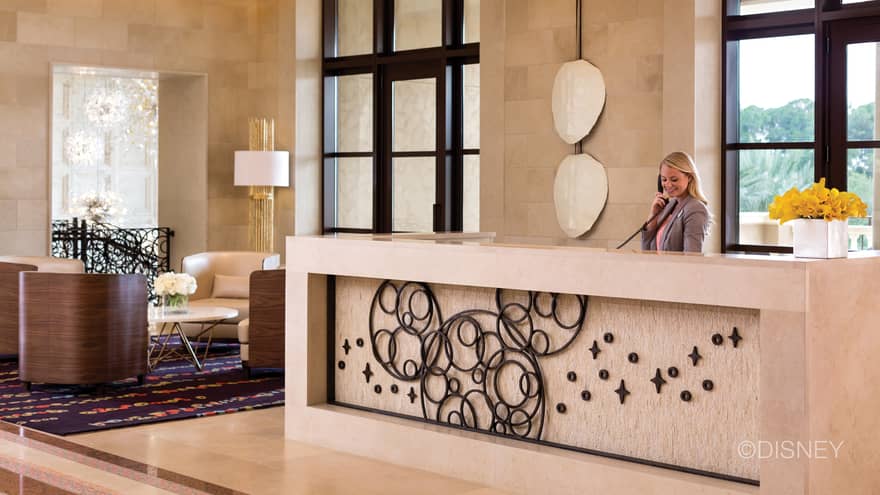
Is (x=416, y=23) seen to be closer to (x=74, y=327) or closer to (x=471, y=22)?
(x=471, y=22)

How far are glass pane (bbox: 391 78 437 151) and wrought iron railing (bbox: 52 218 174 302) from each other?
10.6 feet

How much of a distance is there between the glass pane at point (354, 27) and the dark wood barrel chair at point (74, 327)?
517 cm

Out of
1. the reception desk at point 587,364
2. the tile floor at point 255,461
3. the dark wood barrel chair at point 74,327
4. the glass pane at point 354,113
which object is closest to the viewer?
the reception desk at point 587,364

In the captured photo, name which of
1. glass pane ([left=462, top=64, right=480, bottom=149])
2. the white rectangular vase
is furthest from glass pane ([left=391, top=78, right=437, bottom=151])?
the white rectangular vase

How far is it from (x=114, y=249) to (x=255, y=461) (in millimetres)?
7633

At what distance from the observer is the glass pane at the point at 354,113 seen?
12.2 m

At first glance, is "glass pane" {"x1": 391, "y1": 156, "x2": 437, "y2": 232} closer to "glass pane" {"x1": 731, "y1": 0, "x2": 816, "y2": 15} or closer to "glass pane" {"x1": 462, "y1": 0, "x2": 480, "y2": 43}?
"glass pane" {"x1": 462, "y1": 0, "x2": 480, "y2": 43}

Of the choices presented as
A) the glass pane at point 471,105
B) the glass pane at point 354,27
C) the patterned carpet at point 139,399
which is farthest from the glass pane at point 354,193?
the patterned carpet at point 139,399

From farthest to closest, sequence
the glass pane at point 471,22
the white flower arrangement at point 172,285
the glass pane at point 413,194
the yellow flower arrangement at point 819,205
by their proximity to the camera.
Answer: the glass pane at point 413,194, the glass pane at point 471,22, the white flower arrangement at point 172,285, the yellow flower arrangement at point 819,205

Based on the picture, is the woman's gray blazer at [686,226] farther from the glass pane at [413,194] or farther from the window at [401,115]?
the glass pane at [413,194]

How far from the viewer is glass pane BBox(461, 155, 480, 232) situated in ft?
36.2

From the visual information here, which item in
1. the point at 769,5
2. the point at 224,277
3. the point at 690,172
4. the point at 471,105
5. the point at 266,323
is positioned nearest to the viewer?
the point at 690,172

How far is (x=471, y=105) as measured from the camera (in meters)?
11.1

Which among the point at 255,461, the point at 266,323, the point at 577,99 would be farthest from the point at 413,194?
the point at 255,461
